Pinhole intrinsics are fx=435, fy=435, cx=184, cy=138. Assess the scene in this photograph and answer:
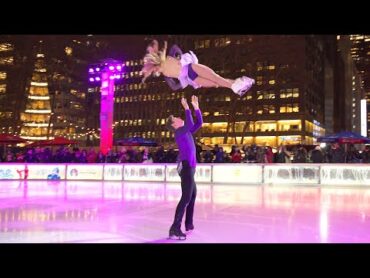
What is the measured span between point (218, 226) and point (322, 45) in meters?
113

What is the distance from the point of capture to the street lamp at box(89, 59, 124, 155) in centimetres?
2431

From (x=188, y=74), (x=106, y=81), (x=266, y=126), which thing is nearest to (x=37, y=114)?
(x=266, y=126)

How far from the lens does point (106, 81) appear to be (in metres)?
25.2

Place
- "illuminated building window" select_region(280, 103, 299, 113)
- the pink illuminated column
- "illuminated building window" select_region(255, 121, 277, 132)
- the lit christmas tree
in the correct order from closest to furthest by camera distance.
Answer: the pink illuminated column, "illuminated building window" select_region(280, 103, 299, 113), "illuminated building window" select_region(255, 121, 277, 132), the lit christmas tree

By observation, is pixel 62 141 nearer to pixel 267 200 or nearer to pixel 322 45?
pixel 267 200

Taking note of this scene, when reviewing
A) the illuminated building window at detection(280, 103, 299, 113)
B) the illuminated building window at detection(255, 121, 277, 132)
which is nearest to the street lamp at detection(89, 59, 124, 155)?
the illuminated building window at detection(255, 121, 277, 132)

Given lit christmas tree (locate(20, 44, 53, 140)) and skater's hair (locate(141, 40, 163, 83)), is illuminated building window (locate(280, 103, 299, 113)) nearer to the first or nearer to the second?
lit christmas tree (locate(20, 44, 53, 140))

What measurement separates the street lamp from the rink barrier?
9.95 ft

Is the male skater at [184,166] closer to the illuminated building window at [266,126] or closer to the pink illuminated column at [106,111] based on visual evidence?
the pink illuminated column at [106,111]

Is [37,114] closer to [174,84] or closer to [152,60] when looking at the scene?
[152,60]

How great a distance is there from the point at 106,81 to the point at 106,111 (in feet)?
7.19

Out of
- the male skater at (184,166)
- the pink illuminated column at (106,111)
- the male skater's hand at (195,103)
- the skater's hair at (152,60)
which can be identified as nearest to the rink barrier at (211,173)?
the pink illuminated column at (106,111)
